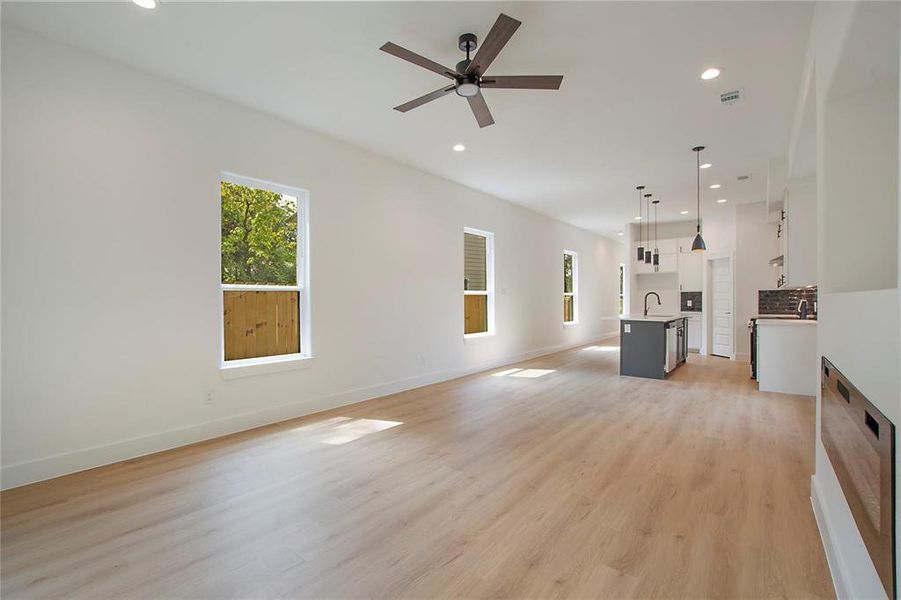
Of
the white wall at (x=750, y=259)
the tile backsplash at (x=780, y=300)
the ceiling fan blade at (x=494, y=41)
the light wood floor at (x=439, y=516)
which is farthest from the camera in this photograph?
the white wall at (x=750, y=259)

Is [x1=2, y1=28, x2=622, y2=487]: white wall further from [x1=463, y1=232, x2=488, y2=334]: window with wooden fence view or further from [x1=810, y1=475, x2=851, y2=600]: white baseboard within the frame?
[x1=810, y1=475, x2=851, y2=600]: white baseboard

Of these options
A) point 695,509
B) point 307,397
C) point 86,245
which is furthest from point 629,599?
point 86,245

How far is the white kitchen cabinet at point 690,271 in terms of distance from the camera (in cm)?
907

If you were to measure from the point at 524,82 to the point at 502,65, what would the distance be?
1.86 ft

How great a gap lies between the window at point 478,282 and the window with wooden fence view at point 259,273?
301 centimetres

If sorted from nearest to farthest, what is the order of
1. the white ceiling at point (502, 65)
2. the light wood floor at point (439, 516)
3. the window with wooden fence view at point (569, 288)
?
the light wood floor at point (439, 516) < the white ceiling at point (502, 65) < the window with wooden fence view at point (569, 288)

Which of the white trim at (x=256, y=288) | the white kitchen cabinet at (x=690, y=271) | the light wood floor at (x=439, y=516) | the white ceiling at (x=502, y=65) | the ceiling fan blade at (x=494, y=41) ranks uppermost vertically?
the white ceiling at (x=502, y=65)

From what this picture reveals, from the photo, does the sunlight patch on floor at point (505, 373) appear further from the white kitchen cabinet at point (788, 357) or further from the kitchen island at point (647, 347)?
the white kitchen cabinet at point (788, 357)

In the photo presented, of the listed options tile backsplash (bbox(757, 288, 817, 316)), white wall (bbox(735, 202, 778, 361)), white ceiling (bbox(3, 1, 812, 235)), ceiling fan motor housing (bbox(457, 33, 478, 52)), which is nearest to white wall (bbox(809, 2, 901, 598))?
white ceiling (bbox(3, 1, 812, 235))

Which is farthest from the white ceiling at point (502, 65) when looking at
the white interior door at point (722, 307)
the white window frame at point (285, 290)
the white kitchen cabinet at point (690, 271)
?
the white kitchen cabinet at point (690, 271)

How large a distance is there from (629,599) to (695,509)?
1008mm

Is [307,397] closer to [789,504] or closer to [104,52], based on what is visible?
[104,52]

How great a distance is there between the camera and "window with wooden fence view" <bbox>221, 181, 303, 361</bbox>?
156 inches

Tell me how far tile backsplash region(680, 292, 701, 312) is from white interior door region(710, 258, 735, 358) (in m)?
0.61
